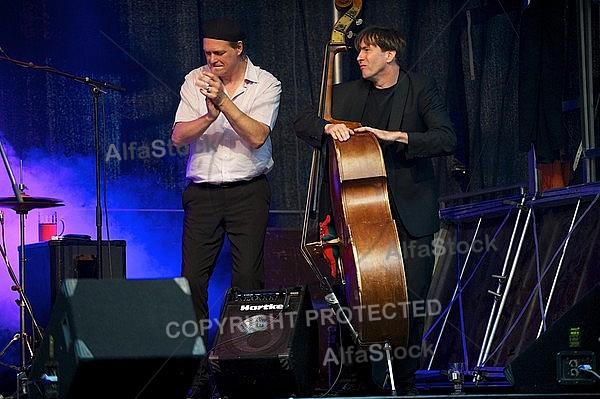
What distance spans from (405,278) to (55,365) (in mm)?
1697

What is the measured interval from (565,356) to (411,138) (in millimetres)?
1441

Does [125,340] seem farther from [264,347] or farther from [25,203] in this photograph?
[25,203]

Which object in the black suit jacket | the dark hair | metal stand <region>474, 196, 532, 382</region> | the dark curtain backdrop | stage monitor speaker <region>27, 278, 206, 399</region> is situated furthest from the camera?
the dark curtain backdrop

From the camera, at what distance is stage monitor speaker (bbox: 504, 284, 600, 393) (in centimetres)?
341

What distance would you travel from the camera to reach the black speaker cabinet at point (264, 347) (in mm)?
4480

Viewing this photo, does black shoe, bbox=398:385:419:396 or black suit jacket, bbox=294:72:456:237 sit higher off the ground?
black suit jacket, bbox=294:72:456:237

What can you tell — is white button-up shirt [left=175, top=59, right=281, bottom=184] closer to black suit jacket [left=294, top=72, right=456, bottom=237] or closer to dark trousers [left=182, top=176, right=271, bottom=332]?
dark trousers [left=182, top=176, right=271, bottom=332]

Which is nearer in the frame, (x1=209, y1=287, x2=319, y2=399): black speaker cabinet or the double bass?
the double bass

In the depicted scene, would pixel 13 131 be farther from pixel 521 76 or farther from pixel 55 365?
pixel 55 365

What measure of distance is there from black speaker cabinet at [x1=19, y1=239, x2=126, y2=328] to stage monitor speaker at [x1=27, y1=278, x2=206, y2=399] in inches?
98.2

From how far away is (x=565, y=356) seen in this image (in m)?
3.45

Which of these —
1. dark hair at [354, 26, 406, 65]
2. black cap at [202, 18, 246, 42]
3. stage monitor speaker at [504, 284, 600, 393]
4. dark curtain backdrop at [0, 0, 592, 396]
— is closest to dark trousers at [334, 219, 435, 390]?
dark hair at [354, 26, 406, 65]

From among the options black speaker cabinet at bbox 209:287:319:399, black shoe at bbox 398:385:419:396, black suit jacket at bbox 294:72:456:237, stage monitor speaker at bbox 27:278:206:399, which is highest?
black suit jacket at bbox 294:72:456:237

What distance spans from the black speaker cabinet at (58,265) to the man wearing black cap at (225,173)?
80cm
